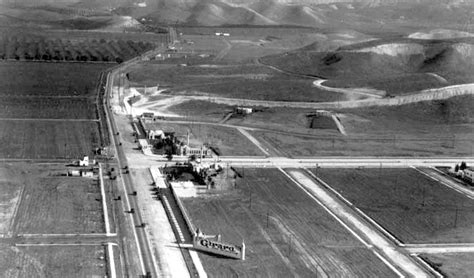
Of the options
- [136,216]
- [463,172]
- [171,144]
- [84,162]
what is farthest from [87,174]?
[463,172]

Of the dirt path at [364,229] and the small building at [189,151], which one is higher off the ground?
the small building at [189,151]

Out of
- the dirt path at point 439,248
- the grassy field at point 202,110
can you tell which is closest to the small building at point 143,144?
the grassy field at point 202,110

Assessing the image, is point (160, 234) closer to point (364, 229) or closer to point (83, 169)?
point (364, 229)

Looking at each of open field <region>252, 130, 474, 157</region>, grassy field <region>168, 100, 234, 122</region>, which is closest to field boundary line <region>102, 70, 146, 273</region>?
grassy field <region>168, 100, 234, 122</region>

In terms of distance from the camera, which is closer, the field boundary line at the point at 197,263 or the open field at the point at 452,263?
the field boundary line at the point at 197,263

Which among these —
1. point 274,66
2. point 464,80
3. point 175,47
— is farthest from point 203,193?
point 175,47

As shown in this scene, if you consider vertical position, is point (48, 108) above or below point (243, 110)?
below

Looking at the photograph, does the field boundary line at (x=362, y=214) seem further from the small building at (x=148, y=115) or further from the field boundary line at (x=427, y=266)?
the small building at (x=148, y=115)
